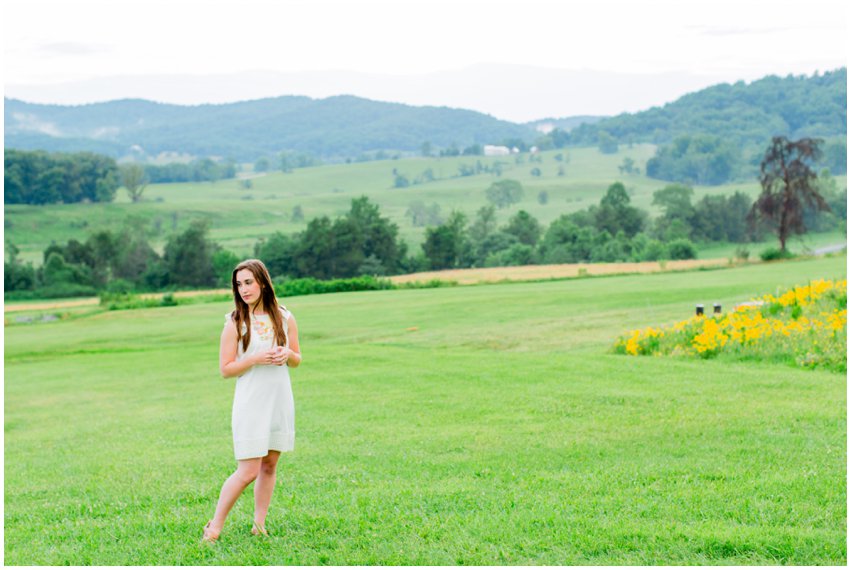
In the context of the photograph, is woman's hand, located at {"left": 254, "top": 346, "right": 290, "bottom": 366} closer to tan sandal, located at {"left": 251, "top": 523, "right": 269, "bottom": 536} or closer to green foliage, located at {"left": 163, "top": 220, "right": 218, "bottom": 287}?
tan sandal, located at {"left": 251, "top": 523, "right": 269, "bottom": 536}

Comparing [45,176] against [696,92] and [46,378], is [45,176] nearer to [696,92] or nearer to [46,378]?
[46,378]

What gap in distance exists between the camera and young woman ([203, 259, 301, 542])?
5992mm

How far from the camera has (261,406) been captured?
237 inches

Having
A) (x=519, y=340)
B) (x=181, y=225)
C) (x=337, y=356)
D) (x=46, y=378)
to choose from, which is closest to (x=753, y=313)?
(x=519, y=340)

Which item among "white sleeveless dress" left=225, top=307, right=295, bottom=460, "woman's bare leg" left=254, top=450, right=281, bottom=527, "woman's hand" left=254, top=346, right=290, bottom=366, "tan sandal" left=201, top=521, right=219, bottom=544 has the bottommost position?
"tan sandal" left=201, top=521, right=219, bottom=544

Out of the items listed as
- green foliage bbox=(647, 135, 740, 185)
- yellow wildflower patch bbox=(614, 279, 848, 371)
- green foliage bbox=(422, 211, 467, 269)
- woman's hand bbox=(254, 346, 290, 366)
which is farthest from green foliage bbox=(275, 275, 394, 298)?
green foliage bbox=(647, 135, 740, 185)

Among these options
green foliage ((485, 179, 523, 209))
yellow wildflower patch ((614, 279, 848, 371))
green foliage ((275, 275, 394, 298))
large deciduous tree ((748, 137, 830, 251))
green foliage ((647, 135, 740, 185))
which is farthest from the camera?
green foliage ((647, 135, 740, 185))

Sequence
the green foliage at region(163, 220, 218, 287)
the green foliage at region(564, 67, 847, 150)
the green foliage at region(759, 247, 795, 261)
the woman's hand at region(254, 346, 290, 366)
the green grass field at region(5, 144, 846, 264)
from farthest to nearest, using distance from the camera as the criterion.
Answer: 1. the green foliage at region(564, 67, 847, 150)
2. the green grass field at region(5, 144, 846, 264)
3. the green foliage at region(163, 220, 218, 287)
4. the green foliage at region(759, 247, 795, 261)
5. the woman's hand at region(254, 346, 290, 366)

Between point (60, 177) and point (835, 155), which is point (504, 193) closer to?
point (835, 155)

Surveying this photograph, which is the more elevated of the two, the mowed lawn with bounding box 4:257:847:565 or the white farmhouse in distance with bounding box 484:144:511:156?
the white farmhouse in distance with bounding box 484:144:511:156

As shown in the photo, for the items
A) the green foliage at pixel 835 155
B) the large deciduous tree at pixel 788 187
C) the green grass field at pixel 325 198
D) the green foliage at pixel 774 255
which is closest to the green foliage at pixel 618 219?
the green grass field at pixel 325 198

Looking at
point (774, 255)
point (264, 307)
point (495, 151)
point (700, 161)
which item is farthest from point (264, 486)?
point (495, 151)

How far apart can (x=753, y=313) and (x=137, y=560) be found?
45.0 feet

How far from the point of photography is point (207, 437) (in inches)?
442
